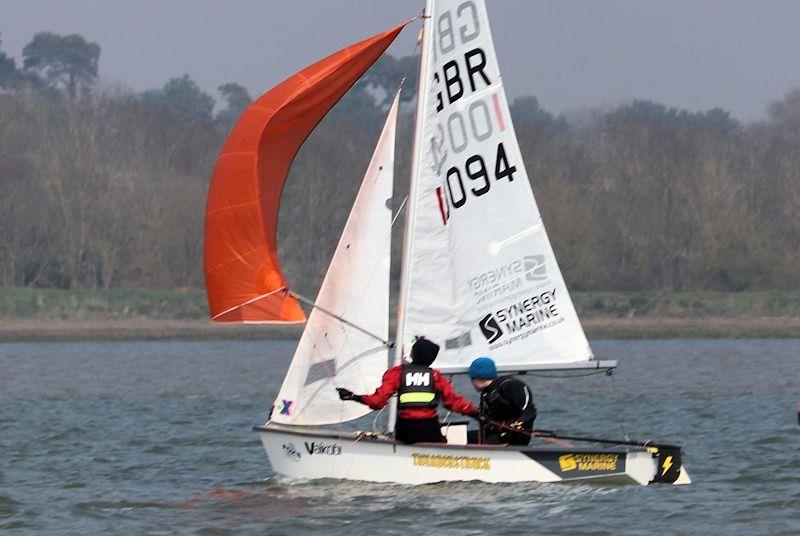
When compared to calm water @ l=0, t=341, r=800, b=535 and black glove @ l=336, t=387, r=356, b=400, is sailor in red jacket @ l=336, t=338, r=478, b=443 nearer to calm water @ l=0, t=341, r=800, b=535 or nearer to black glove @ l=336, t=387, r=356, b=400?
black glove @ l=336, t=387, r=356, b=400

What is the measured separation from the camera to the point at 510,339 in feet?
52.5

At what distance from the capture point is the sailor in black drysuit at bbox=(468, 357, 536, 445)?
14930 millimetres

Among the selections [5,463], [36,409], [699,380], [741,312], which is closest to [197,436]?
[5,463]

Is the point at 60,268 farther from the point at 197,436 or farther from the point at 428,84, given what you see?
the point at 428,84

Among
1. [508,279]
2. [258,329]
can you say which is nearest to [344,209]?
[258,329]

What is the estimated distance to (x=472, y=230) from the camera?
1603 centimetres

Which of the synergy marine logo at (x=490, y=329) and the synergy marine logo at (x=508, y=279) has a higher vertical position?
the synergy marine logo at (x=508, y=279)

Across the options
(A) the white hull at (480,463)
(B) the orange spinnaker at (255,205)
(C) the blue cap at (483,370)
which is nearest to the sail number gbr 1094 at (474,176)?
(B) the orange spinnaker at (255,205)

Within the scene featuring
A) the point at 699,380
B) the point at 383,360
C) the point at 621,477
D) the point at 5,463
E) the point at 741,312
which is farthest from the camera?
the point at 741,312

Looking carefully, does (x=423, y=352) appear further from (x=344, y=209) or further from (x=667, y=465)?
(x=344, y=209)

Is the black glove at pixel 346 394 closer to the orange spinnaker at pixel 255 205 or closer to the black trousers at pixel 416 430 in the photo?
the black trousers at pixel 416 430

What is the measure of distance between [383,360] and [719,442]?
6.49 metres

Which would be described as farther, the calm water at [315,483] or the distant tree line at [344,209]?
the distant tree line at [344,209]

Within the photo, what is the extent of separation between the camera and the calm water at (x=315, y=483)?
1426 cm
